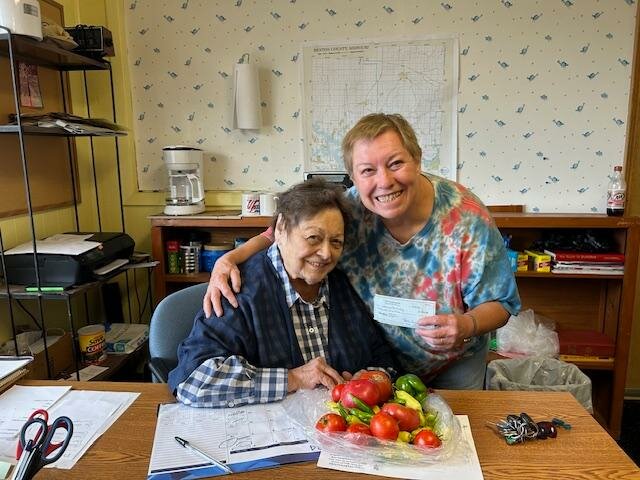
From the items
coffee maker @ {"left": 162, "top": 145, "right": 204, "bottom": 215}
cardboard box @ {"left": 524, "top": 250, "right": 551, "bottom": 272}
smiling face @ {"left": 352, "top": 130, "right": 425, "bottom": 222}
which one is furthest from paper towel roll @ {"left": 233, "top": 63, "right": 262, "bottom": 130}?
cardboard box @ {"left": 524, "top": 250, "right": 551, "bottom": 272}

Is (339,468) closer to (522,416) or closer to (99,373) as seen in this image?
(522,416)

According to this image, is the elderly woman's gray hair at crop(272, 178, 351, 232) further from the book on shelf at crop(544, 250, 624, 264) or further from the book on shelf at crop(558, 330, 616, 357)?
the book on shelf at crop(558, 330, 616, 357)

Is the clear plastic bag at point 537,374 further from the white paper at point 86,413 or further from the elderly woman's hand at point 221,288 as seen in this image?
the white paper at point 86,413

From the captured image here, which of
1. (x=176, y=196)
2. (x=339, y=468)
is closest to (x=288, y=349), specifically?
(x=339, y=468)

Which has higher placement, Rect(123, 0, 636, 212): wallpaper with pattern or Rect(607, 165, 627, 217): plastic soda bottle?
Rect(123, 0, 636, 212): wallpaper with pattern

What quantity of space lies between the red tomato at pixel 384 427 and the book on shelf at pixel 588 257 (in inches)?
71.1

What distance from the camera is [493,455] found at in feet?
3.27

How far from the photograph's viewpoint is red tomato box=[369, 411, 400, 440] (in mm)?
970

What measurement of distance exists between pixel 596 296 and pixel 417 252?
1.85 meters

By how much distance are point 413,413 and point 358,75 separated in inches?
82.2

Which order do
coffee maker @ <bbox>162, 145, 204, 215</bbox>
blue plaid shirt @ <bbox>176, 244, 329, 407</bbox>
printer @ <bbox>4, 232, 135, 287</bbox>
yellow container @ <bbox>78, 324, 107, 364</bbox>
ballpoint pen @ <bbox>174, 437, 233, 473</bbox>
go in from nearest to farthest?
1. ballpoint pen @ <bbox>174, 437, 233, 473</bbox>
2. blue plaid shirt @ <bbox>176, 244, 329, 407</bbox>
3. printer @ <bbox>4, 232, 135, 287</bbox>
4. yellow container @ <bbox>78, 324, 107, 364</bbox>
5. coffee maker @ <bbox>162, 145, 204, 215</bbox>

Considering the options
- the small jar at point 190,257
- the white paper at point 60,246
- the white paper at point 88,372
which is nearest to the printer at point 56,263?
the white paper at point 60,246

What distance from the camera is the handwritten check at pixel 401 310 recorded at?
1.28m

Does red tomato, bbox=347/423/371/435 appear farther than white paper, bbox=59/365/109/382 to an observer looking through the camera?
No
